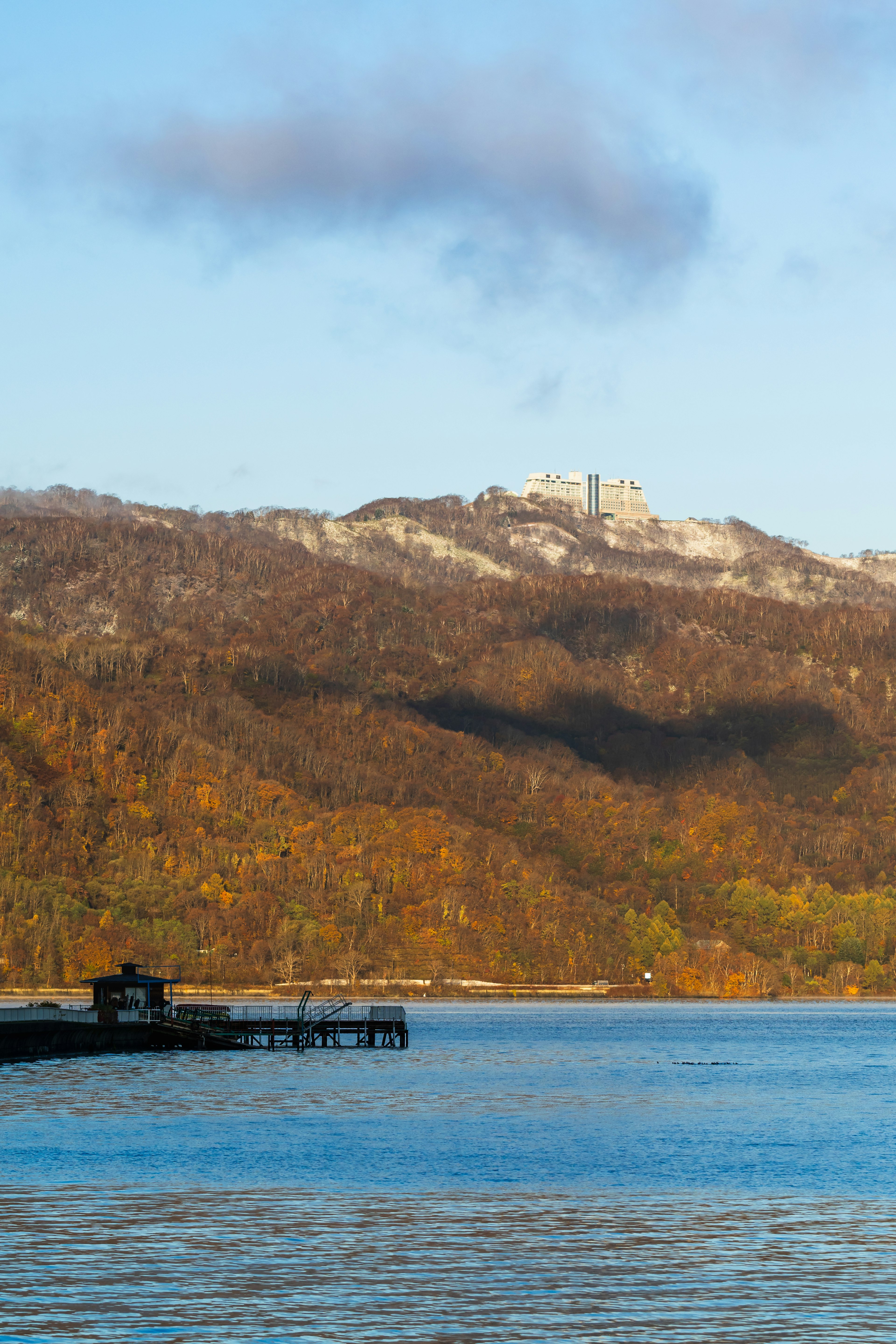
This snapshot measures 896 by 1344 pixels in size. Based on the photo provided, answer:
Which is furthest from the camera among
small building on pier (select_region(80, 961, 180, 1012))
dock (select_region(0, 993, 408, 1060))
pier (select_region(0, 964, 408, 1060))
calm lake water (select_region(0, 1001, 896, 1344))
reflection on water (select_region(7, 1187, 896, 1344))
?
small building on pier (select_region(80, 961, 180, 1012))

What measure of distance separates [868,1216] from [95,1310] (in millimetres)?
23672

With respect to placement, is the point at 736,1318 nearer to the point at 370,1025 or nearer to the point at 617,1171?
the point at 617,1171

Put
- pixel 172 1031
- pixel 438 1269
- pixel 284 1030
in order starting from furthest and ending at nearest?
1. pixel 284 1030
2. pixel 172 1031
3. pixel 438 1269

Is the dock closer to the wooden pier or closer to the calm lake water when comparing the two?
the wooden pier

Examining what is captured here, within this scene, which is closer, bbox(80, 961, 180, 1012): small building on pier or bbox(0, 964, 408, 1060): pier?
bbox(0, 964, 408, 1060): pier

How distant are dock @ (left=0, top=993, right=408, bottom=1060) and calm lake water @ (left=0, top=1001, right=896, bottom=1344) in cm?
1392

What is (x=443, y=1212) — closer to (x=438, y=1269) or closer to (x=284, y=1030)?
(x=438, y=1269)

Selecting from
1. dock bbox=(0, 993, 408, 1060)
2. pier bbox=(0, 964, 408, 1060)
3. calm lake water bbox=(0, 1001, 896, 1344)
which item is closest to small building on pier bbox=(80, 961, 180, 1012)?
pier bbox=(0, 964, 408, 1060)

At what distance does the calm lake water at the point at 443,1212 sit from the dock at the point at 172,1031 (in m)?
13.9

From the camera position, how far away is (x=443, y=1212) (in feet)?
144

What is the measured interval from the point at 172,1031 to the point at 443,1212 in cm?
8904

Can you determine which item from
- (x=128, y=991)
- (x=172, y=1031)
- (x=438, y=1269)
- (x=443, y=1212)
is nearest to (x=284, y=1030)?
(x=172, y=1031)

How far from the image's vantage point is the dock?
355 ft

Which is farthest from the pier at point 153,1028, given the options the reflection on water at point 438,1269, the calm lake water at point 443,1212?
the reflection on water at point 438,1269
